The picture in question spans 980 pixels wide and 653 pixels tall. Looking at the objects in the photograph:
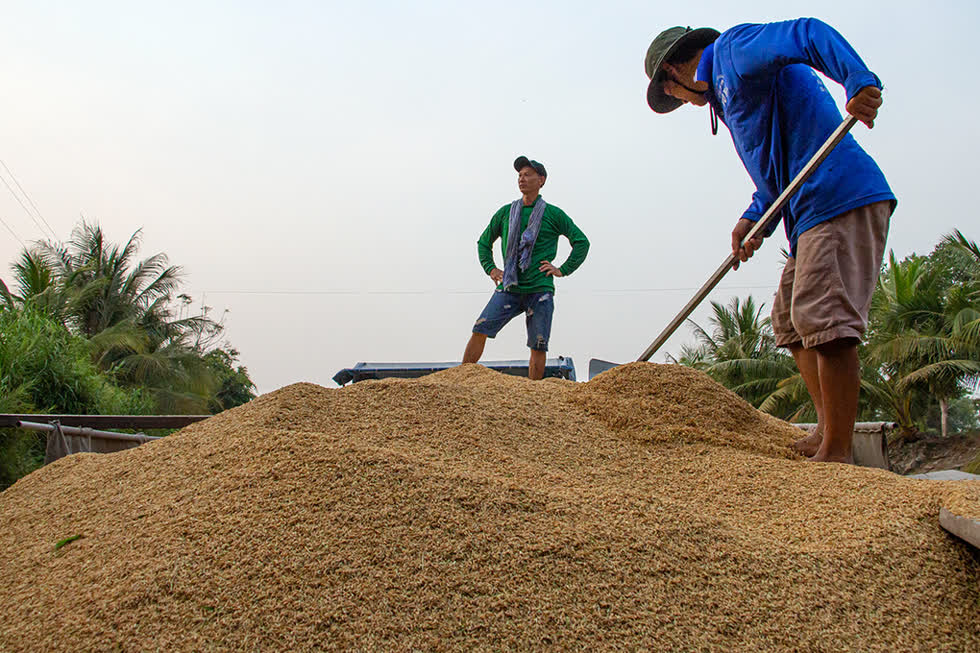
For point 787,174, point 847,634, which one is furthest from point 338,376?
point 847,634

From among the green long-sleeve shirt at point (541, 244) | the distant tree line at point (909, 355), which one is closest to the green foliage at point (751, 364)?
the distant tree line at point (909, 355)

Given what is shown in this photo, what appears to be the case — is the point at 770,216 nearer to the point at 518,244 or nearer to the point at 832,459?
the point at 832,459

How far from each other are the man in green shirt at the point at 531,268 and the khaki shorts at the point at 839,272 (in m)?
2.27

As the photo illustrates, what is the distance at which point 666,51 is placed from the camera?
9.13 ft

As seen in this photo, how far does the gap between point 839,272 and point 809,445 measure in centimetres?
64

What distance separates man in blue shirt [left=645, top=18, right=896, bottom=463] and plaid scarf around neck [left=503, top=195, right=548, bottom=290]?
200 cm

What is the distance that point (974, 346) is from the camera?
1395 centimetres

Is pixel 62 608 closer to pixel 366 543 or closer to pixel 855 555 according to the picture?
pixel 366 543

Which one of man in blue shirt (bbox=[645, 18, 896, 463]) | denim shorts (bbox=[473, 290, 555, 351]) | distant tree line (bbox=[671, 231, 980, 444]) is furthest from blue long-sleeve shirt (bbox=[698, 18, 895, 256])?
distant tree line (bbox=[671, 231, 980, 444])

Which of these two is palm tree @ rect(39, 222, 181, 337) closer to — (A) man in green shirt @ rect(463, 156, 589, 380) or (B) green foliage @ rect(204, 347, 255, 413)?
(B) green foliage @ rect(204, 347, 255, 413)

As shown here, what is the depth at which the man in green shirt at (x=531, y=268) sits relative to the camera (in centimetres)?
445

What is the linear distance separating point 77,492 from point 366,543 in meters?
1.13

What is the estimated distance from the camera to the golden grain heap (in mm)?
1189

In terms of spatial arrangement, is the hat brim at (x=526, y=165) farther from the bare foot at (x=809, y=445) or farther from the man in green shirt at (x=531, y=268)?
the bare foot at (x=809, y=445)
